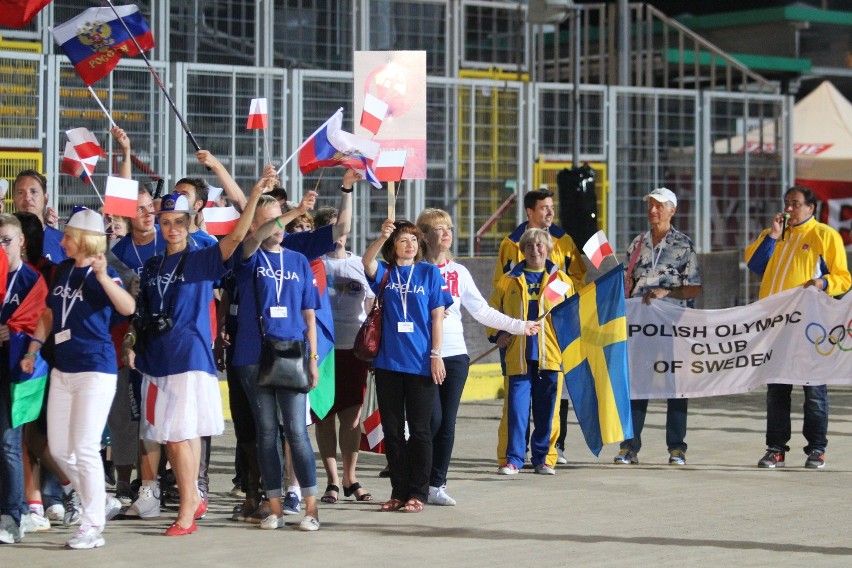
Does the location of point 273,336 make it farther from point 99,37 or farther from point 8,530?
point 99,37

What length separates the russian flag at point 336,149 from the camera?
335 inches

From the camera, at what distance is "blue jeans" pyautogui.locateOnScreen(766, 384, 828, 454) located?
34.6ft

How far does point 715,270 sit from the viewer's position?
17.9m

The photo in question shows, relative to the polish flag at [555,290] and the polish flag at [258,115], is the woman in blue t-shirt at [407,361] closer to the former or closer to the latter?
the polish flag at [258,115]

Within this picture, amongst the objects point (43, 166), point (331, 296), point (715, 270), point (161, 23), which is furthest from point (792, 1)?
point (331, 296)

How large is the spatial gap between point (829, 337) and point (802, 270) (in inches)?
24.2

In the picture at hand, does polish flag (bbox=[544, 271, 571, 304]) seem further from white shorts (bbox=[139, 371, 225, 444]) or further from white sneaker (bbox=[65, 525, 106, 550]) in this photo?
white sneaker (bbox=[65, 525, 106, 550])

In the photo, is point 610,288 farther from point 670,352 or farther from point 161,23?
point 161,23

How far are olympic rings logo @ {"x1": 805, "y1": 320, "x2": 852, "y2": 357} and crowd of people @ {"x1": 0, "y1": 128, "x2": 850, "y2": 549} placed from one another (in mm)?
714

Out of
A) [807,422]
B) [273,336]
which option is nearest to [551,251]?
[807,422]

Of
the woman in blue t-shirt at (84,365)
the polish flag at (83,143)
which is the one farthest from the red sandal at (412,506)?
the polish flag at (83,143)

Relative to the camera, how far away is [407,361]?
8.73m

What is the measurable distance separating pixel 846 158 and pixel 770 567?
65.3 ft

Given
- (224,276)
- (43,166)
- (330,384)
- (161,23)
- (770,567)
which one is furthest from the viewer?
(161,23)
